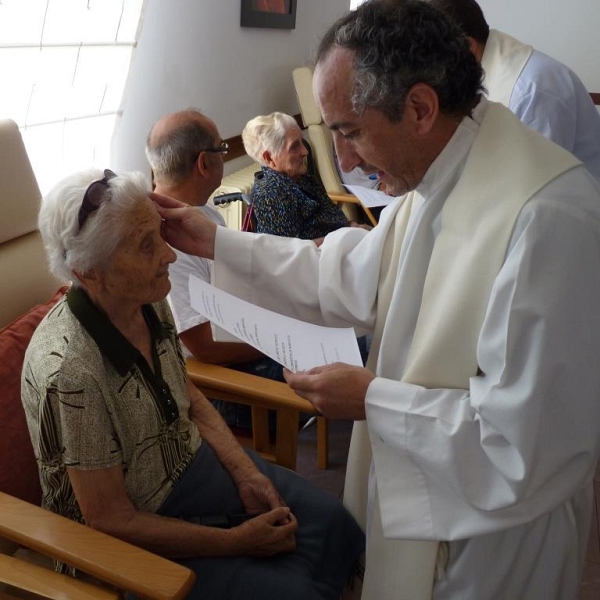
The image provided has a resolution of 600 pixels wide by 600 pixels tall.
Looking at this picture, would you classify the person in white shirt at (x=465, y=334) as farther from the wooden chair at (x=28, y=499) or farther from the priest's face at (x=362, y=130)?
the wooden chair at (x=28, y=499)

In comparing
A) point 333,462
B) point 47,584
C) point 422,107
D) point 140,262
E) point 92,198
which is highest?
point 422,107

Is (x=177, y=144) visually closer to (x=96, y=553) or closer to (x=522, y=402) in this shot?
(x=96, y=553)

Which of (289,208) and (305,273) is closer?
(305,273)

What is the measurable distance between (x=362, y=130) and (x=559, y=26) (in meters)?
4.99

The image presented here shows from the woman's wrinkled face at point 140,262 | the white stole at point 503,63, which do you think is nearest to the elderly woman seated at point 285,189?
the white stole at point 503,63

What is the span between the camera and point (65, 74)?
7.32 ft

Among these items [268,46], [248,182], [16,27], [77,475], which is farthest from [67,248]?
[268,46]

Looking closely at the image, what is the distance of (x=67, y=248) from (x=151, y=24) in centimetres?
158

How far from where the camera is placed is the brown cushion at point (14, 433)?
1333 mm

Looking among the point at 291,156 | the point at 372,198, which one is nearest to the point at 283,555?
the point at 291,156

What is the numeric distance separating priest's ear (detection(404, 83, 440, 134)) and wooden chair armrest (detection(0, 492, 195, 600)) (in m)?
0.85

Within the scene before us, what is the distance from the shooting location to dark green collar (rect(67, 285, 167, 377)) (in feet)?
4.15

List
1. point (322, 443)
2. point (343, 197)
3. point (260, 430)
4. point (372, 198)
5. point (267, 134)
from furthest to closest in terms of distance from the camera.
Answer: point (343, 197), point (372, 198), point (267, 134), point (322, 443), point (260, 430)

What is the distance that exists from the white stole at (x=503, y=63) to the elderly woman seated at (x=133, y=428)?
1314mm
